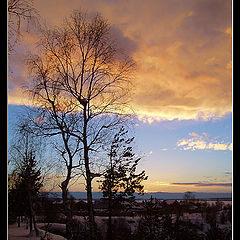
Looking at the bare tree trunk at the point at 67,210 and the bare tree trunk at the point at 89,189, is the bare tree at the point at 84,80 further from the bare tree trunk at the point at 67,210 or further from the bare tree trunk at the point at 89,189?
the bare tree trunk at the point at 67,210

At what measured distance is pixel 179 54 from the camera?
4672 mm

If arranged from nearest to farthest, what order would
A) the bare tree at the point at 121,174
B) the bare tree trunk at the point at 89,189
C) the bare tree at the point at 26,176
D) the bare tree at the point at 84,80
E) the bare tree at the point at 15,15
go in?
the bare tree at the point at 15,15
the bare tree trunk at the point at 89,189
the bare tree at the point at 84,80
the bare tree at the point at 121,174
the bare tree at the point at 26,176

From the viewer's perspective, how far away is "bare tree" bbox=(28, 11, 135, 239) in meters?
4.84

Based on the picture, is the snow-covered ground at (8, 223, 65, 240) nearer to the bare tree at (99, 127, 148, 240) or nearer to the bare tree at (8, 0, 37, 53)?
the bare tree at (99, 127, 148, 240)

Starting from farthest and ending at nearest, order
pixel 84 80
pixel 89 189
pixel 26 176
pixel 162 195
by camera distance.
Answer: pixel 26 176 < pixel 162 195 < pixel 84 80 < pixel 89 189

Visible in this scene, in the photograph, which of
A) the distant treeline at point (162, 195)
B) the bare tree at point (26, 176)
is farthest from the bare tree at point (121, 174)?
the bare tree at point (26, 176)

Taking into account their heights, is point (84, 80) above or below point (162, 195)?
above

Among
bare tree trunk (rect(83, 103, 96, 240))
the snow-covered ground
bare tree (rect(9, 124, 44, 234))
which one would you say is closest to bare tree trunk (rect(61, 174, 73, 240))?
the snow-covered ground

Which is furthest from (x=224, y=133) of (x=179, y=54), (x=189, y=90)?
(x=179, y=54)

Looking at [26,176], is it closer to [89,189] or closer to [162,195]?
[89,189]

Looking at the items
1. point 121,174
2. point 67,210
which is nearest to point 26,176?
point 67,210

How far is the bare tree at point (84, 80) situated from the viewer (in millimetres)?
4844

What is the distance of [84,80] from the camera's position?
16.1 ft
